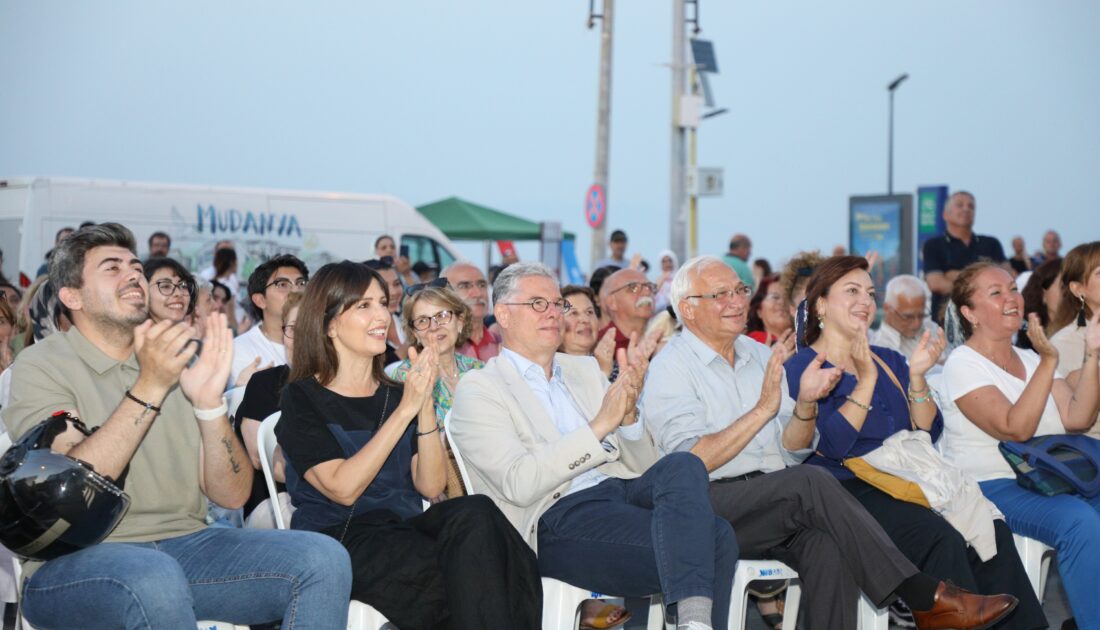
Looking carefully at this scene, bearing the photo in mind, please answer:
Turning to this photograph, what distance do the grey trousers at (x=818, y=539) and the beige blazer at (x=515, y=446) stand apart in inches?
20.8

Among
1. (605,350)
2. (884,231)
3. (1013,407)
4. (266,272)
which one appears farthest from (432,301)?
(884,231)

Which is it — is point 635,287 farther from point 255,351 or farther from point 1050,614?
point 1050,614

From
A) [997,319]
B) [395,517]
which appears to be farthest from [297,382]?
[997,319]

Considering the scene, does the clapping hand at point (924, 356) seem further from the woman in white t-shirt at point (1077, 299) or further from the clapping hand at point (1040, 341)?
the woman in white t-shirt at point (1077, 299)

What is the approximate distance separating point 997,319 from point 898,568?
5.26 ft

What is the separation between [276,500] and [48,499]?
3.30 ft

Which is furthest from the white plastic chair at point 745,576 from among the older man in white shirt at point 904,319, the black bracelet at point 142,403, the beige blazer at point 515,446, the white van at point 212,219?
the white van at point 212,219

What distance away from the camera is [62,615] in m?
3.07

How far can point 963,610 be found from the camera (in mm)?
3795

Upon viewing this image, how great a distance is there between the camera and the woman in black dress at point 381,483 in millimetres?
3406

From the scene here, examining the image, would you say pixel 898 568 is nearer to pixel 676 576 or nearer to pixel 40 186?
pixel 676 576

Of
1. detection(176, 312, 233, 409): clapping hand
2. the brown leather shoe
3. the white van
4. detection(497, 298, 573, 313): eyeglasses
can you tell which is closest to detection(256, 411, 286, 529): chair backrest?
detection(176, 312, 233, 409): clapping hand

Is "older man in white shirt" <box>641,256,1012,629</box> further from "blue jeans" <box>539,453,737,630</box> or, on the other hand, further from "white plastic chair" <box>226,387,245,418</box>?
"white plastic chair" <box>226,387,245,418</box>

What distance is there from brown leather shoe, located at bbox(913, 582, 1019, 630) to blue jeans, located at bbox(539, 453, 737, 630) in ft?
2.31
